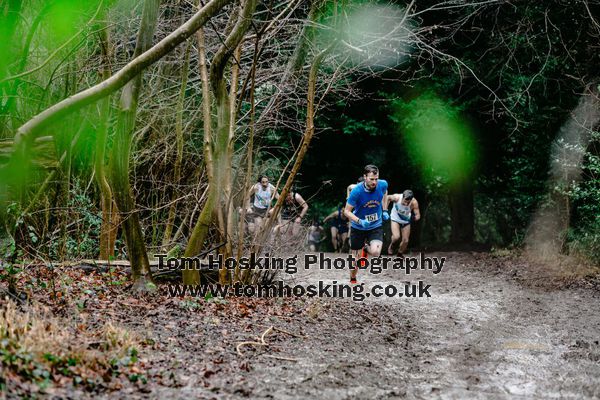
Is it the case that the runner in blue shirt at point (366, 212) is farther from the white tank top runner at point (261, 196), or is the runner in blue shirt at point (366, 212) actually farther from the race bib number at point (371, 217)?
the white tank top runner at point (261, 196)

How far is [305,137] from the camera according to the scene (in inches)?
376

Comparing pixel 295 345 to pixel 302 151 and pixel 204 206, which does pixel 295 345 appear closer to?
pixel 204 206

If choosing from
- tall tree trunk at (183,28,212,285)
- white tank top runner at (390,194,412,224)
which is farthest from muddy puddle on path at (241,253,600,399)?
white tank top runner at (390,194,412,224)

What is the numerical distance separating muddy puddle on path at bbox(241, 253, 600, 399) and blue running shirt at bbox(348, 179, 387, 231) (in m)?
1.35

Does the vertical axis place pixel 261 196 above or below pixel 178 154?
below

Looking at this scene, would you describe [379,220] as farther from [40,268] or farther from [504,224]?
[504,224]

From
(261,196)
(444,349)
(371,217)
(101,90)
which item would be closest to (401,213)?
(261,196)

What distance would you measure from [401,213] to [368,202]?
4.83 metres

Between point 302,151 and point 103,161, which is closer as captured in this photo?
point 103,161

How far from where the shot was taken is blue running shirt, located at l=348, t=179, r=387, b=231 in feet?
37.3

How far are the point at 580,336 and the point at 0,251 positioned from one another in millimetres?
7973

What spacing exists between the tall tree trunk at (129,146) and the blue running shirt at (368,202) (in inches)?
161

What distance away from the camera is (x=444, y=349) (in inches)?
291

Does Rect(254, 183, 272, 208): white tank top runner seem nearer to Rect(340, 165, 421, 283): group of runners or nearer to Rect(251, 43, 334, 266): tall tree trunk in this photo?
Rect(340, 165, 421, 283): group of runners
